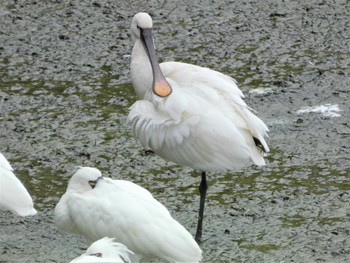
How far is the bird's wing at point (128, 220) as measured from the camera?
580cm

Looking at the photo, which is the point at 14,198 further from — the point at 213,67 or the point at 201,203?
the point at 213,67

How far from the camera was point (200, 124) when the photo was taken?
676cm

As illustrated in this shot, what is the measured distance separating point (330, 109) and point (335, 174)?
1.08 metres

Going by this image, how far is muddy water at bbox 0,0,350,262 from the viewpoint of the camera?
6766 millimetres

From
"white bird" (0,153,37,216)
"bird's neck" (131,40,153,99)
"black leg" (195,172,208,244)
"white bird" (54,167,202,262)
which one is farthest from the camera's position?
"bird's neck" (131,40,153,99)

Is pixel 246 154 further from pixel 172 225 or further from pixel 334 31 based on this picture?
pixel 334 31

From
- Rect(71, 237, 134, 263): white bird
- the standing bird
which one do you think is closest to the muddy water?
the standing bird

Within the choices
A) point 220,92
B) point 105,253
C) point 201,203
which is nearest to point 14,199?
point 105,253

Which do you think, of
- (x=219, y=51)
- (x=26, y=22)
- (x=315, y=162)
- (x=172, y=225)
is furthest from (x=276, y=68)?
(x=172, y=225)

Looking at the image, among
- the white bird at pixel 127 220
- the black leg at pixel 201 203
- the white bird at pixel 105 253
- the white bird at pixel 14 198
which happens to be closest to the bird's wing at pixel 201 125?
the black leg at pixel 201 203

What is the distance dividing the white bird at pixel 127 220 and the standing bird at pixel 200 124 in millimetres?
721

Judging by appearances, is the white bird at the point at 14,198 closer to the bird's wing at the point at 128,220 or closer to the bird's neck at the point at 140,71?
the bird's wing at the point at 128,220

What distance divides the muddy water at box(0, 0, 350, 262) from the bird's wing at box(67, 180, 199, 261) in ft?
1.78

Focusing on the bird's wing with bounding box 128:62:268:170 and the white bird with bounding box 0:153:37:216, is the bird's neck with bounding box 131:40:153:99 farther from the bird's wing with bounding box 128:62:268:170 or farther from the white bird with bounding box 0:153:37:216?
Result: the white bird with bounding box 0:153:37:216
